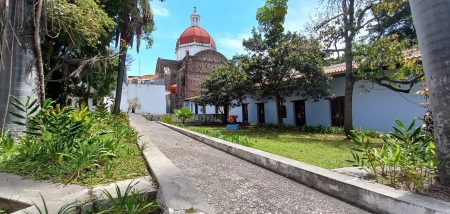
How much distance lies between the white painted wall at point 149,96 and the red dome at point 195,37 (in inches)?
343

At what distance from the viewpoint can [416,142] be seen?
15.3 feet

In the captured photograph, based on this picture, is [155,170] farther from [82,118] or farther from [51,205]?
[82,118]

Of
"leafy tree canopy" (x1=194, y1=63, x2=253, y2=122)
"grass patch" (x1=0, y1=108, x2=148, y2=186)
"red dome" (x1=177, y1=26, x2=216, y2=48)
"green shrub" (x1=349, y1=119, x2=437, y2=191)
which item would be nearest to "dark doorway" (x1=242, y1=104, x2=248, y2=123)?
"leafy tree canopy" (x1=194, y1=63, x2=253, y2=122)

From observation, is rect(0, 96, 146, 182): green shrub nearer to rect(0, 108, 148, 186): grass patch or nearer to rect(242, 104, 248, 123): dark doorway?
rect(0, 108, 148, 186): grass patch

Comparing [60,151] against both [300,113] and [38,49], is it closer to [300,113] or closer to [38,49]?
[38,49]

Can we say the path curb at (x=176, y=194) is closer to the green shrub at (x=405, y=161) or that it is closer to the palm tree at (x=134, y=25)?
the green shrub at (x=405, y=161)

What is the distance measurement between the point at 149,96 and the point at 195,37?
37.8 ft

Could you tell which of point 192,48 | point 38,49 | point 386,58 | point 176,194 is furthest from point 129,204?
point 192,48

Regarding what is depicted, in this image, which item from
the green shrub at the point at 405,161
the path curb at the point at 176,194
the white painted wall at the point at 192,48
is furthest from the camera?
the white painted wall at the point at 192,48

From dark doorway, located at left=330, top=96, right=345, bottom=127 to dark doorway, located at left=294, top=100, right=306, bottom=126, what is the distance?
7.60 ft

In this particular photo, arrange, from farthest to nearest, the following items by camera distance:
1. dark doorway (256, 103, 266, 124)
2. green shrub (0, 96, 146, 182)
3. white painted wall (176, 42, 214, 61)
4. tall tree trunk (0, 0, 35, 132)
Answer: white painted wall (176, 42, 214, 61) < dark doorway (256, 103, 266, 124) < tall tree trunk (0, 0, 35, 132) < green shrub (0, 96, 146, 182)

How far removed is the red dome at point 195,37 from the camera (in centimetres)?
4728

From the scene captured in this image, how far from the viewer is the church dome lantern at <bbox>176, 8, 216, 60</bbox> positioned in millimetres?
47031

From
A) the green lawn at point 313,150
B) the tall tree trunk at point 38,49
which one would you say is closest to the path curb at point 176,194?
the green lawn at point 313,150
